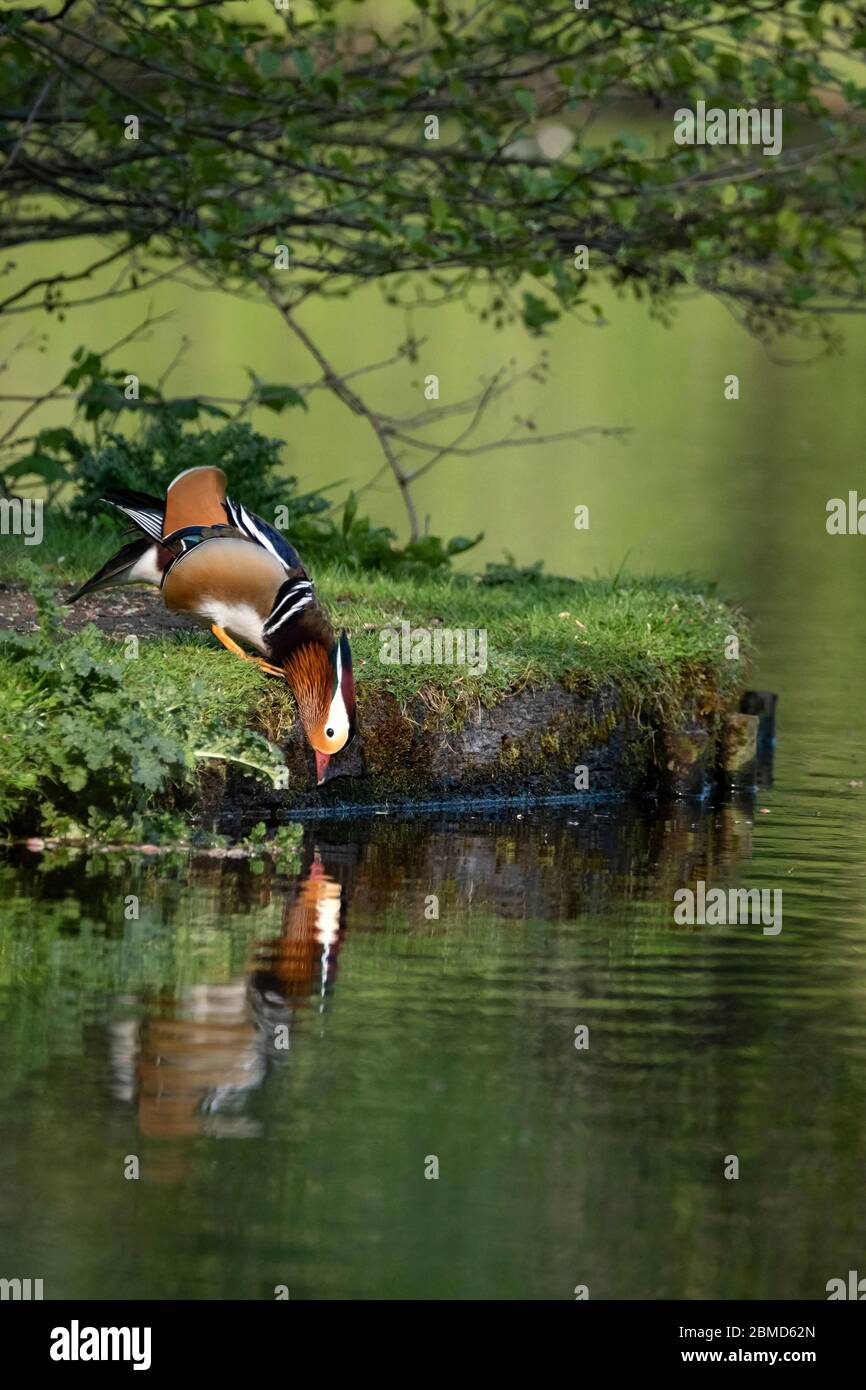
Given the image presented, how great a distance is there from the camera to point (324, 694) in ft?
31.9

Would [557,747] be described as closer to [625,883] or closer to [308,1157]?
[625,883]

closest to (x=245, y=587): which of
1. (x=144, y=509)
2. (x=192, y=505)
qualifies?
(x=192, y=505)

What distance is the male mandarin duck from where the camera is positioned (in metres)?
9.74

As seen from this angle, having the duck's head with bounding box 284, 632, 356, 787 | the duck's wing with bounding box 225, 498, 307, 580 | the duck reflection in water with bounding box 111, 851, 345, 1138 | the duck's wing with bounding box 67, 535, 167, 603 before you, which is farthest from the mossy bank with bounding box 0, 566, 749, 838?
the duck reflection in water with bounding box 111, 851, 345, 1138

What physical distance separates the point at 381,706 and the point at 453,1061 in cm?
351

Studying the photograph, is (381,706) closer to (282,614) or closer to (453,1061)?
(282,614)

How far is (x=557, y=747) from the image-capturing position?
10.8 metres

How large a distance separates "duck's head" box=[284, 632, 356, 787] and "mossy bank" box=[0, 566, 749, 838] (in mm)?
196

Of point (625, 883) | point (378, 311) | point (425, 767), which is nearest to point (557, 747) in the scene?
point (425, 767)

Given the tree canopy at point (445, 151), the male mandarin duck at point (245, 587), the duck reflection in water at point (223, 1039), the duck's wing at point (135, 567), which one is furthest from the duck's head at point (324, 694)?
the tree canopy at point (445, 151)

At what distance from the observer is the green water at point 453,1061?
571 cm

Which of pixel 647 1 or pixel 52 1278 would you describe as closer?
pixel 52 1278

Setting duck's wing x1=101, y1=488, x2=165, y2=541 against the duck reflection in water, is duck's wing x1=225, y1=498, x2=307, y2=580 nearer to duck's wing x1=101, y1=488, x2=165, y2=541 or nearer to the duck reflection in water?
duck's wing x1=101, y1=488, x2=165, y2=541
